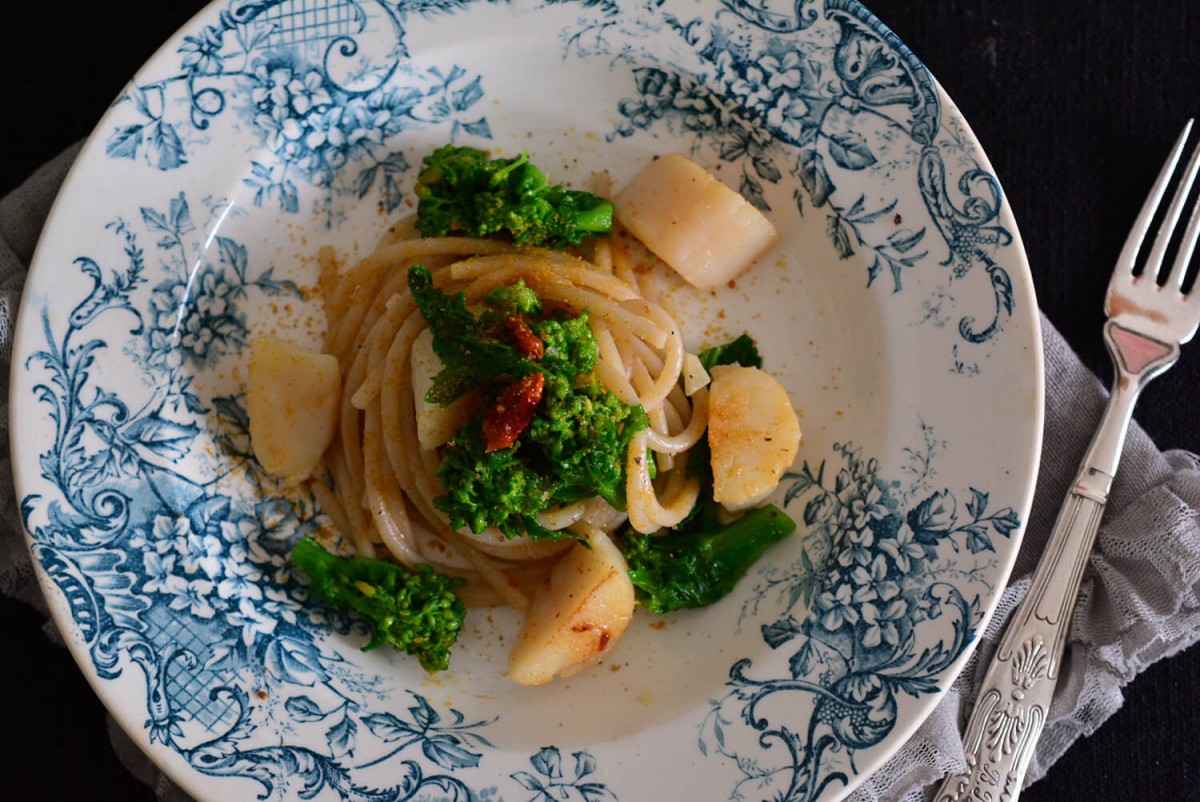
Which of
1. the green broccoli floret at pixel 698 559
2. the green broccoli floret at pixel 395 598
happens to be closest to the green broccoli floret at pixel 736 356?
the green broccoli floret at pixel 698 559

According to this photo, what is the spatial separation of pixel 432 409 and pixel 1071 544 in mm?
2789

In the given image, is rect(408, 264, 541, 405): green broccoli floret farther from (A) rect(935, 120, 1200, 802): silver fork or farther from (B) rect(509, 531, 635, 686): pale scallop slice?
(A) rect(935, 120, 1200, 802): silver fork

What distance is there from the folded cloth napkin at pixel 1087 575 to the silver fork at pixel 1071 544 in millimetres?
84

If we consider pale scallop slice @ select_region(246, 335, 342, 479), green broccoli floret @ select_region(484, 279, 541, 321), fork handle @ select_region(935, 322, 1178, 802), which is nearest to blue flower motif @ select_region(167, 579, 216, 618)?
pale scallop slice @ select_region(246, 335, 342, 479)

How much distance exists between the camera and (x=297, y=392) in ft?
13.2

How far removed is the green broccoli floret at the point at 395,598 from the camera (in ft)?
12.8

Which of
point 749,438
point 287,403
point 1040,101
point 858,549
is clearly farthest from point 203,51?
point 1040,101

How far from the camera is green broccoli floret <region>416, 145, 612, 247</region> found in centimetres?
394

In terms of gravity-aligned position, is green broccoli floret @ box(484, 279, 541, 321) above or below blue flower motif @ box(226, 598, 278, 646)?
above

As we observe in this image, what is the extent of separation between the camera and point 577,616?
3803 mm

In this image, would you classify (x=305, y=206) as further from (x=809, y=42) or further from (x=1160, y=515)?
(x=1160, y=515)

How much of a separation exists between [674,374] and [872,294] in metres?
0.92

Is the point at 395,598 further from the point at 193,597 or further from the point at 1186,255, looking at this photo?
the point at 1186,255

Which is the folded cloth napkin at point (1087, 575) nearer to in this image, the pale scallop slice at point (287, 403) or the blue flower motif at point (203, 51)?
the blue flower motif at point (203, 51)
